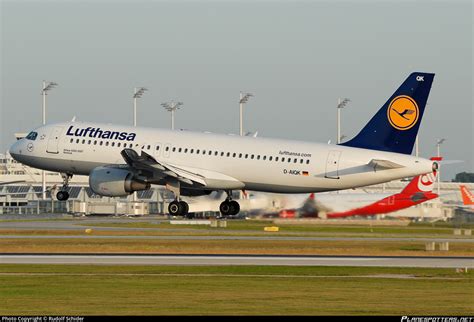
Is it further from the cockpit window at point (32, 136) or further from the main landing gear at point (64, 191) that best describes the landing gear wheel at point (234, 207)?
the cockpit window at point (32, 136)

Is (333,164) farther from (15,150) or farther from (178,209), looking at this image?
(15,150)

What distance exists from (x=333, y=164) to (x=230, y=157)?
7006 millimetres

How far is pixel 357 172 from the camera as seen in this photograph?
216ft

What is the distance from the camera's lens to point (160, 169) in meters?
69.4

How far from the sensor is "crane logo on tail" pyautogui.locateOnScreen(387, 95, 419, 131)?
67.1 meters

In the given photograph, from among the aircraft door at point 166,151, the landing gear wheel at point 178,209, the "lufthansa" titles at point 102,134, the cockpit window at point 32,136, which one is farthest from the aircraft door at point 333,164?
the cockpit window at point 32,136

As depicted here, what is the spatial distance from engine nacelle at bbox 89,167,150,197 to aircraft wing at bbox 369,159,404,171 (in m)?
15.5

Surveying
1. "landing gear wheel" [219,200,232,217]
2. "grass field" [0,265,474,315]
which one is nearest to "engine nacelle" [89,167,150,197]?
"landing gear wheel" [219,200,232,217]

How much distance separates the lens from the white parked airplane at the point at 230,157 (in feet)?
217

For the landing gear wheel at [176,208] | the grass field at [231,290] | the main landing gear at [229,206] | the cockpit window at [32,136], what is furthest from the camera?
the main landing gear at [229,206]

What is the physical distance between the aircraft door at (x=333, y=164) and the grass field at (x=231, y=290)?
18504 mm

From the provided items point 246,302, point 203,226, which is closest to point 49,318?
point 246,302

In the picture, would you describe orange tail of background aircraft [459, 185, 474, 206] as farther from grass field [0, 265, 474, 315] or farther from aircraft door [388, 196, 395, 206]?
grass field [0, 265, 474, 315]

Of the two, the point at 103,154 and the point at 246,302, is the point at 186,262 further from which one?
the point at 103,154
